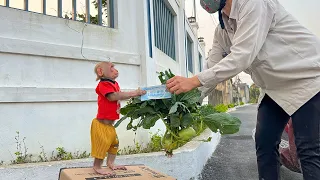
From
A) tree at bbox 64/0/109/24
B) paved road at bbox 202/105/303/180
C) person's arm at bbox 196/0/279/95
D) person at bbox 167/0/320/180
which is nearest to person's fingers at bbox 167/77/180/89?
person at bbox 167/0/320/180

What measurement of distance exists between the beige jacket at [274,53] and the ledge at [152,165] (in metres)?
1.78

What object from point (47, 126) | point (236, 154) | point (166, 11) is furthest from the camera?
point (166, 11)

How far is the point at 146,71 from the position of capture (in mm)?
4648

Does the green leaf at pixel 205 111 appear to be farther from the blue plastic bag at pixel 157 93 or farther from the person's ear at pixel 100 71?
the person's ear at pixel 100 71

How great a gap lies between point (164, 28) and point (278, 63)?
572 cm

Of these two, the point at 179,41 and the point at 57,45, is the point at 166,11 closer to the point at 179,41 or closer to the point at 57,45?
the point at 179,41

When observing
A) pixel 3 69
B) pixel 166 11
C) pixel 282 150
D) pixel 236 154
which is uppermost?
pixel 166 11

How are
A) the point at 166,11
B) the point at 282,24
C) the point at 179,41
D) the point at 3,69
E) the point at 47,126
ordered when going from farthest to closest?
the point at 179,41
the point at 166,11
the point at 47,126
the point at 3,69
the point at 282,24

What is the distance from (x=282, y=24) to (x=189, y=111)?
2.78ft

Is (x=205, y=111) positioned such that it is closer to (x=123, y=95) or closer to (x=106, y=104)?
(x=123, y=95)

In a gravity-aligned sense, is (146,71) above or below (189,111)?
above

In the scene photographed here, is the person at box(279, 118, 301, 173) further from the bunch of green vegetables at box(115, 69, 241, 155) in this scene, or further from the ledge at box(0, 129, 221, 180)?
the bunch of green vegetables at box(115, 69, 241, 155)

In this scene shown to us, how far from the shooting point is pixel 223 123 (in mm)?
2268

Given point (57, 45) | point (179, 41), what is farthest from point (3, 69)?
point (179, 41)
